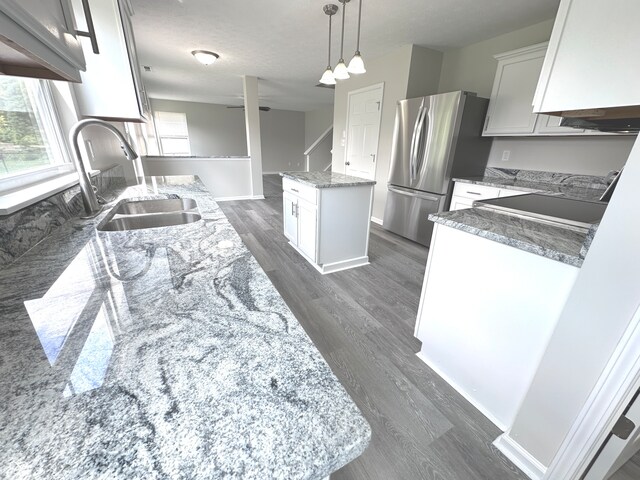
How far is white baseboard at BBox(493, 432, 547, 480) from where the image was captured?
3.47ft

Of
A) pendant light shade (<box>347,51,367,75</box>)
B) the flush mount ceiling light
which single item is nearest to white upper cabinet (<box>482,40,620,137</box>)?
pendant light shade (<box>347,51,367,75</box>)

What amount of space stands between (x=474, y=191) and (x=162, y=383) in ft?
10.4

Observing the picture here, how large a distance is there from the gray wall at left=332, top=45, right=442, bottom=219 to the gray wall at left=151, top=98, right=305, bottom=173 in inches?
237

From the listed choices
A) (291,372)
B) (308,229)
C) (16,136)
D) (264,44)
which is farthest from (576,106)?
(264,44)

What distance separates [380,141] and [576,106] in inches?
125

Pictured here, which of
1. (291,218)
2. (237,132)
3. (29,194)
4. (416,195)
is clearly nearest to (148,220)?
(29,194)

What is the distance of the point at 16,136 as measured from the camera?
4.35ft

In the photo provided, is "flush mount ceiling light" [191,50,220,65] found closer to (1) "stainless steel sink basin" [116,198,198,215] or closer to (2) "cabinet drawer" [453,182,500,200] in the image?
(1) "stainless steel sink basin" [116,198,198,215]

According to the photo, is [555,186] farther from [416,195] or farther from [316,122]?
[316,122]

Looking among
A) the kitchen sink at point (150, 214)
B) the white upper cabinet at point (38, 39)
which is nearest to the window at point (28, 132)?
the kitchen sink at point (150, 214)

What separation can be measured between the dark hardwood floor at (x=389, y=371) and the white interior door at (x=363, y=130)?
6.05ft

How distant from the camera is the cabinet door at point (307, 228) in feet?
8.29

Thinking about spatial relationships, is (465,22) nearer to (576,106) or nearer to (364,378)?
(576,106)

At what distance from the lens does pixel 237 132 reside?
953 cm
